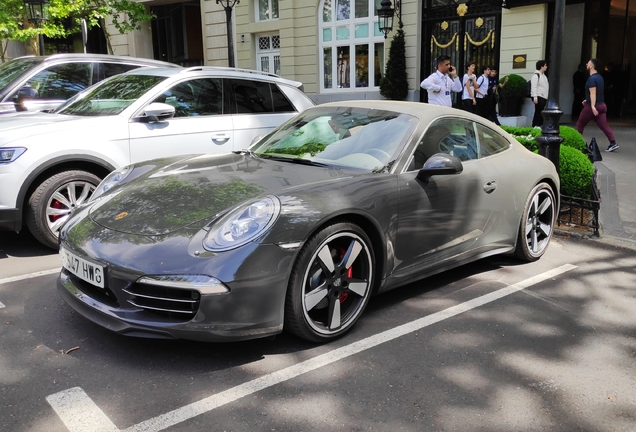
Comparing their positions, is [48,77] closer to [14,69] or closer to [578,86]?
[14,69]

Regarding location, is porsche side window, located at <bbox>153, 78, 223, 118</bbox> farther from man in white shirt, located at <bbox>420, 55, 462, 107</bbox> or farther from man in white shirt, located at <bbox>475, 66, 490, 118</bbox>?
man in white shirt, located at <bbox>475, 66, 490, 118</bbox>

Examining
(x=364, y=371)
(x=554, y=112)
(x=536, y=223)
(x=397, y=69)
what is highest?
(x=397, y=69)

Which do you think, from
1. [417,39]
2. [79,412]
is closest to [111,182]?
[79,412]

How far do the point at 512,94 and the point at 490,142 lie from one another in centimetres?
1152

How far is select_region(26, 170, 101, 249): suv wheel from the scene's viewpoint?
5535 mm

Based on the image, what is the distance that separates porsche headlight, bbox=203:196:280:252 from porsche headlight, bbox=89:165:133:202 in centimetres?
136

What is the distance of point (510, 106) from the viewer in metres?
16.0

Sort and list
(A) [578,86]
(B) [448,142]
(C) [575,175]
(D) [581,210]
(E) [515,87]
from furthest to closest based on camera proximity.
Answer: (A) [578,86]
(E) [515,87]
(C) [575,175]
(D) [581,210]
(B) [448,142]

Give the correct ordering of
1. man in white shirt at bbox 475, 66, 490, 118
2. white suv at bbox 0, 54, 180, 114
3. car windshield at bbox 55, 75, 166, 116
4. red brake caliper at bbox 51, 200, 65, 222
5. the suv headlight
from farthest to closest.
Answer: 1. man in white shirt at bbox 475, 66, 490, 118
2. white suv at bbox 0, 54, 180, 114
3. car windshield at bbox 55, 75, 166, 116
4. red brake caliper at bbox 51, 200, 65, 222
5. the suv headlight

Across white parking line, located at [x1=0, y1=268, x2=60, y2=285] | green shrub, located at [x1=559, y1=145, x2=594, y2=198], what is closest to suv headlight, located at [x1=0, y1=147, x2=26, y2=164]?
white parking line, located at [x1=0, y1=268, x2=60, y2=285]

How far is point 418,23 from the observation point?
18797 mm

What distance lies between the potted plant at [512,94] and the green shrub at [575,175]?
898 cm

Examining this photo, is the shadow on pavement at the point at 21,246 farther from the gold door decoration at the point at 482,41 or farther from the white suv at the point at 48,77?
the gold door decoration at the point at 482,41

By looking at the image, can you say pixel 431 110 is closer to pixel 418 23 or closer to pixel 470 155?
pixel 470 155
